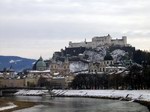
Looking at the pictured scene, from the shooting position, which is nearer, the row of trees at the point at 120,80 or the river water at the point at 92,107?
the river water at the point at 92,107

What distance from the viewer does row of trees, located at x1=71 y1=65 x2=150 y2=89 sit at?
103250 mm

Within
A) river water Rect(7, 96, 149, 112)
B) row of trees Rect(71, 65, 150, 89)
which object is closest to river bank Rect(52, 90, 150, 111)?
river water Rect(7, 96, 149, 112)

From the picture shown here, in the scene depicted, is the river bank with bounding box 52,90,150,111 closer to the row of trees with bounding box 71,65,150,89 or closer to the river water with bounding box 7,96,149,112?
the river water with bounding box 7,96,149,112

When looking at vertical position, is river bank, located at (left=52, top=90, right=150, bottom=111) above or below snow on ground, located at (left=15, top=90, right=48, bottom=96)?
below

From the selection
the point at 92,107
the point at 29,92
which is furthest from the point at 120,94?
the point at 29,92

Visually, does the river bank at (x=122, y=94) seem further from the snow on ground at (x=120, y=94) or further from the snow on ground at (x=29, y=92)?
the snow on ground at (x=29, y=92)

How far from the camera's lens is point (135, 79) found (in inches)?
4168

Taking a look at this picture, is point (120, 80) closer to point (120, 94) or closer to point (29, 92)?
point (120, 94)

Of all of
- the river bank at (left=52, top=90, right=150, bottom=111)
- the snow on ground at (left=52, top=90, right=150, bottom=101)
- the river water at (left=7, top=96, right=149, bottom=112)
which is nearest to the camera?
the river water at (left=7, top=96, right=149, bottom=112)

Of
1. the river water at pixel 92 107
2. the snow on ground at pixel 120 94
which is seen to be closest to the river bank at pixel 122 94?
the snow on ground at pixel 120 94

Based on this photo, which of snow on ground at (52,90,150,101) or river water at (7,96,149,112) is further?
snow on ground at (52,90,150,101)

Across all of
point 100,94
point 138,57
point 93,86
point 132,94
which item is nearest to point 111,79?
point 93,86

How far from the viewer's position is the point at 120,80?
4727 inches

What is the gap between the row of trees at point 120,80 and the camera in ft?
339
